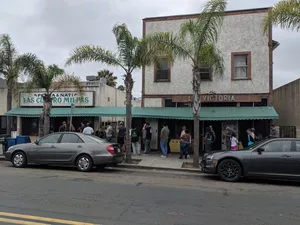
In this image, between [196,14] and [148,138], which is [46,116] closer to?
[148,138]

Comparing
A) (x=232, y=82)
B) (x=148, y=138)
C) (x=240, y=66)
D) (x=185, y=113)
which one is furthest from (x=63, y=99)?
(x=240, y=66)

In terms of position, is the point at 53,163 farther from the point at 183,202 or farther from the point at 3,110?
the point at 3,110

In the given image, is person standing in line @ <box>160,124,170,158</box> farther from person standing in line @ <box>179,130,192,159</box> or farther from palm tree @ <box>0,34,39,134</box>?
palm tree @ <box>0,34,39,134</box>

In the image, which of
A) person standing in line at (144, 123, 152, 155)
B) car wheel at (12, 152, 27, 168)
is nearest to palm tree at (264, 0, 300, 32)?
person standing in line at (144, 123, 152, 155)

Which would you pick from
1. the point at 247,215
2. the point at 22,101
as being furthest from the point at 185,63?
the point at 247,215

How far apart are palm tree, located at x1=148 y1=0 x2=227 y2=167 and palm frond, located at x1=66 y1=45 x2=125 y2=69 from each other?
1.90 meters

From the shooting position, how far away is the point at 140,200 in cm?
661

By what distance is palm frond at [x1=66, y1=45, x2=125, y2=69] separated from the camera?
43.8 ft

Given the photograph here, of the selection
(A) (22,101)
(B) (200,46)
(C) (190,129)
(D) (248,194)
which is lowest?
(D) (248,194)

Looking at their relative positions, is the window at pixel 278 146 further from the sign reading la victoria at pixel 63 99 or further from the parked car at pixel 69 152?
the sign reading la victoria at pixel 63 99

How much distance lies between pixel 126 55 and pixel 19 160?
6011 mm

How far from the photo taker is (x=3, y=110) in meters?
21.1

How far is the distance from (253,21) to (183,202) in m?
13.1

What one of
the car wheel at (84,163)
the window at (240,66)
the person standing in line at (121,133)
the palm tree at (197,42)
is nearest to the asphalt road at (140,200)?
the car wheel at (84,163)
